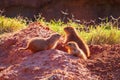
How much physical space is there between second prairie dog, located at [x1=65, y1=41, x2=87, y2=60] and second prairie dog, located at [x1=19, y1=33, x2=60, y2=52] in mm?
234

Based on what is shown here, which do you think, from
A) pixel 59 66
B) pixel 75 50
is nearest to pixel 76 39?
pixel 75 50

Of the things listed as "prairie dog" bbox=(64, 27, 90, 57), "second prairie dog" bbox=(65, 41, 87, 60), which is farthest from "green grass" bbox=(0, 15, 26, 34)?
"second prairie dog" bbox=(65, 41, 87, 60)

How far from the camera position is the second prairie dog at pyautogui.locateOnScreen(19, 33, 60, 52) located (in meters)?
8.07

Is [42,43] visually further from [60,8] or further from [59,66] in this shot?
[60,8]

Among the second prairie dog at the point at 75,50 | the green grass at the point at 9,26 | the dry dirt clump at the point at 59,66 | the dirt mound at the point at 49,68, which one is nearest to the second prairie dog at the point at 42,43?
the dry dirt clump at the point at 59,66

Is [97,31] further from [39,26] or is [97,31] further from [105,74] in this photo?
[105,74]

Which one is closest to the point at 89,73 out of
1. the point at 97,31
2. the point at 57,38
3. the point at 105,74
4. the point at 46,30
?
the point at 105,74

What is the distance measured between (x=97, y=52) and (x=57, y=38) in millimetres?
640

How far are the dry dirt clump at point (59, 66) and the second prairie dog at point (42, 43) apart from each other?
4.2 inches

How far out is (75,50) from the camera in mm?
7793

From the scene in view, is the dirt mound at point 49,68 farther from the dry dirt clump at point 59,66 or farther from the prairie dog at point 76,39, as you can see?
the prairie dog at point 76,39

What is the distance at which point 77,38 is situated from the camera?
882 centimetres

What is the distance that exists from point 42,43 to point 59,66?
972mm

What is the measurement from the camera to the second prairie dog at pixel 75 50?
7741 millimetres
